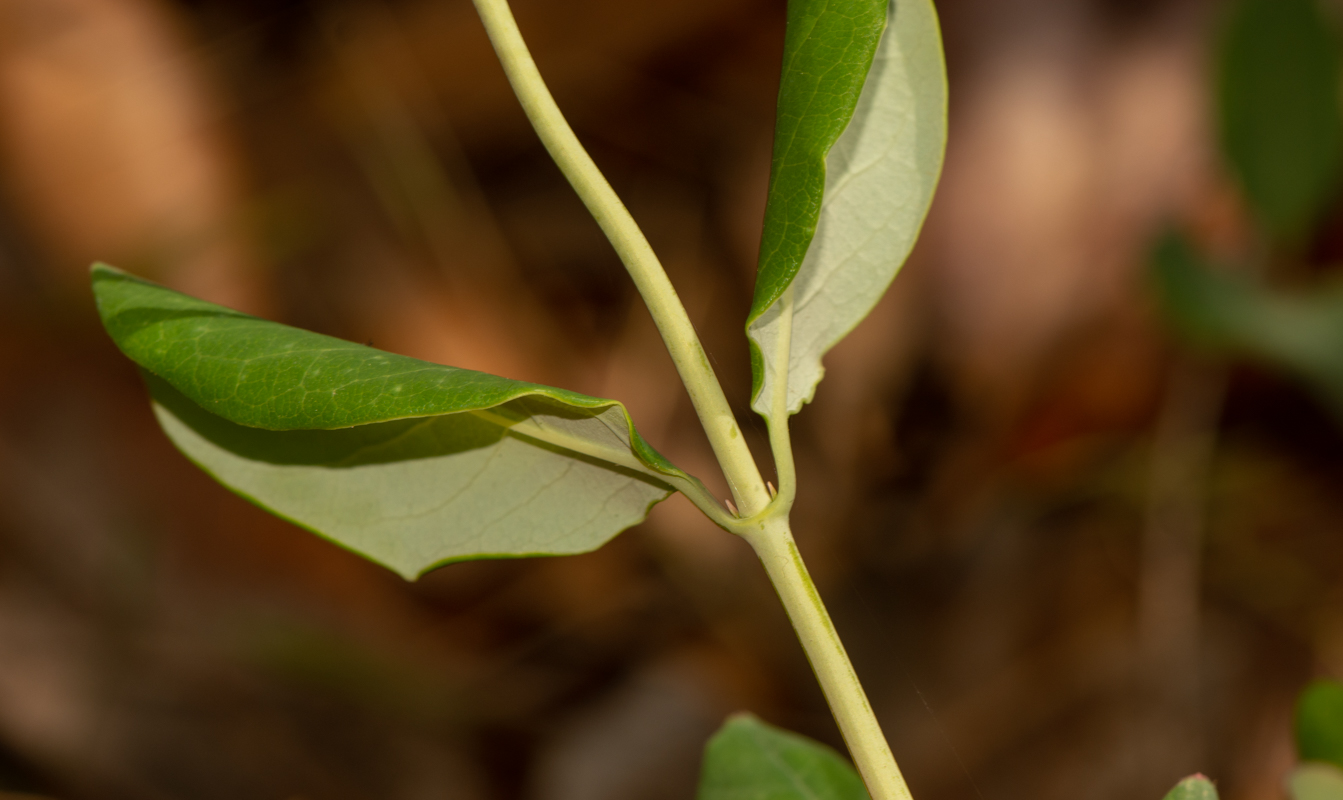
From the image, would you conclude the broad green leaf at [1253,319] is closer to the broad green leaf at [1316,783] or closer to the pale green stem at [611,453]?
the broad green leaf at [1316,783]

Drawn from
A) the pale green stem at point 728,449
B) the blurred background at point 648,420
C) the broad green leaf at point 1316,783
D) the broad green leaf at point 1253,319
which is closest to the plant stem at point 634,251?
the pale green stem at point 728,449

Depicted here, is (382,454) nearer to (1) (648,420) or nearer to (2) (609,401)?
(2) (609,401)

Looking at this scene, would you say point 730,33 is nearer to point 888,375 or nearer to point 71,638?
point 888,375

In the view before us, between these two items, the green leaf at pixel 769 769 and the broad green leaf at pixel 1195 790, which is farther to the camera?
the green leaf at pixel 769 769

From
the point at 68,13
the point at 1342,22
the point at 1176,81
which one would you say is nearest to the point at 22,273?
the point at 68,13

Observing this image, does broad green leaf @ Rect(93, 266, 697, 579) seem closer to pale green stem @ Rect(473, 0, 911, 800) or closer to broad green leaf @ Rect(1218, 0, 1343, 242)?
pale green stem @ Rect(473, 0, 911, 800)
